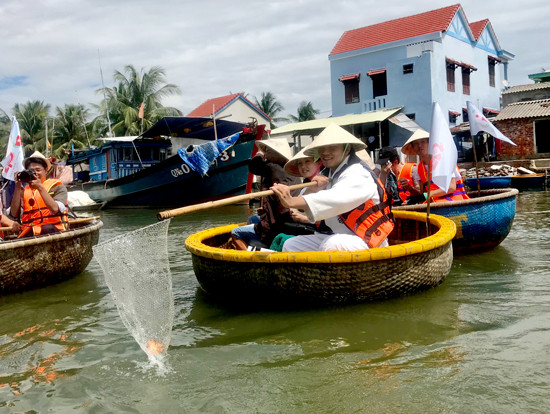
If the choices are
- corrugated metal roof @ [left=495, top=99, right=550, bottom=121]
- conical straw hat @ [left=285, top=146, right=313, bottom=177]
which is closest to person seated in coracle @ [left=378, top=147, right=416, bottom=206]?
conical straw hat @ [left=285, top=146, right=313, bottom=177]

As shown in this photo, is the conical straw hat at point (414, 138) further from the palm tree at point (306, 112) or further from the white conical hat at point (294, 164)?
the palm tree at point (306, 112)

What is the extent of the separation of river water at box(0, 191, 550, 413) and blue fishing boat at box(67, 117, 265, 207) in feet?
39.9

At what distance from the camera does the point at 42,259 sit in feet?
17.8

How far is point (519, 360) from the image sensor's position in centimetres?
293

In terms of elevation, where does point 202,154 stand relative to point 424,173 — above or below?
above

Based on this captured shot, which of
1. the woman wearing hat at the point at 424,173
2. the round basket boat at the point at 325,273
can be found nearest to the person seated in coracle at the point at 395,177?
the woman wearing hat at the point at 424,173

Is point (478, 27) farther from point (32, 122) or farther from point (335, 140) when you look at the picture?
point (32, 122)

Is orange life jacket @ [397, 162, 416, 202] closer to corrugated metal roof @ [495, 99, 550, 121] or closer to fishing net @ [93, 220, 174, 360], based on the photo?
fishing net @ [93, 220, 174, 360]

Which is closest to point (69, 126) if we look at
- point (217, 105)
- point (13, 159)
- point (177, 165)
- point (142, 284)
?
point (217, 105)

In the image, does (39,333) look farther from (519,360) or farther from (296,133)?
(296,133)

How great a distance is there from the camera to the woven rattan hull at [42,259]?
5.10 m

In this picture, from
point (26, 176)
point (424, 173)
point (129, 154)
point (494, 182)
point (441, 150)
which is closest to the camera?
point (441, 150)

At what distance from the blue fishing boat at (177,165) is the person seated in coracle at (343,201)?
1242 cm

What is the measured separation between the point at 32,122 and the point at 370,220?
1539 inches
